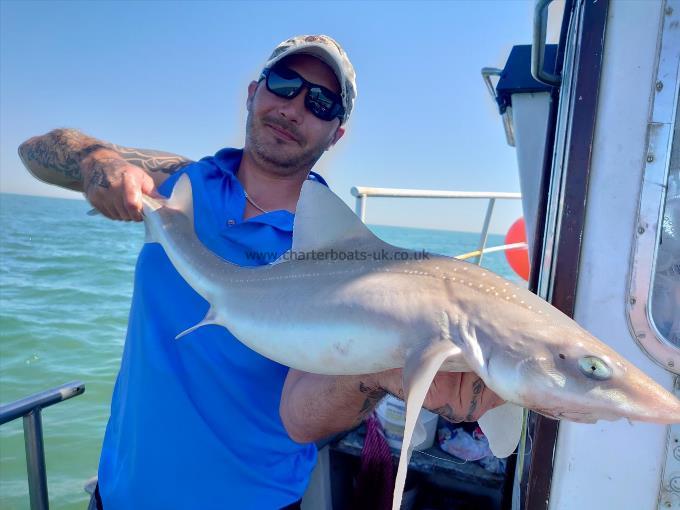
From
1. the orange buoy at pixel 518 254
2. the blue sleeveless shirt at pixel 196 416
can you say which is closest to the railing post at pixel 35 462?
the blue sleeveless shirt at pixel 196 416

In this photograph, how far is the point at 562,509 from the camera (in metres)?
1.73

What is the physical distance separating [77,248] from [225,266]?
2312cm

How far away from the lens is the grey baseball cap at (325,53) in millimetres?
2332

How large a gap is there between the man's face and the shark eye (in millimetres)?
1653

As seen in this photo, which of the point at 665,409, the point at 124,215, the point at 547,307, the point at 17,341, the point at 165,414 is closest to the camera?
the point at 665,409

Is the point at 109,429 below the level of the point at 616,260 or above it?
below

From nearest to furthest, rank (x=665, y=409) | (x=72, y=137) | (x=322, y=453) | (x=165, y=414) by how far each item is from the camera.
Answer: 1. (x=665, y=409)
2. (x=165, y=414)
3. (x=72, y=137)
4. (x=322, y=453)

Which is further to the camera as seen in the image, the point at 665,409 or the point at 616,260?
the point at 616,260

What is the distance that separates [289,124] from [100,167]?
89 cm

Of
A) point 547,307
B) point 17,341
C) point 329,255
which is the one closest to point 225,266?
point 329,255

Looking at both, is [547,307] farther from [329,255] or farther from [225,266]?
[225,266]

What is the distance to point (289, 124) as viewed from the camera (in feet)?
7.78

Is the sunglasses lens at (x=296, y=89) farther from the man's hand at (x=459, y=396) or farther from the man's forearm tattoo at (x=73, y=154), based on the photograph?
the man's hand at (x=459, y=396)

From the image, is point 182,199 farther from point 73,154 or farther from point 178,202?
point 73,154
